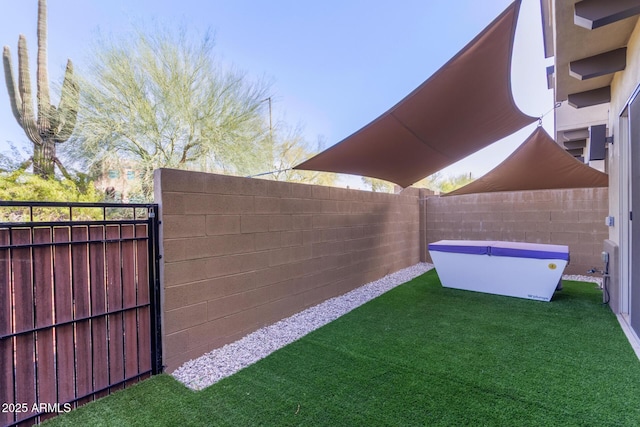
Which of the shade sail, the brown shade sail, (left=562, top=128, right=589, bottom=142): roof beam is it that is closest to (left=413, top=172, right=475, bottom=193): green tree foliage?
(left=562, top=128, right=589, bottom=142): roof beam

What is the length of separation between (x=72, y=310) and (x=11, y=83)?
1063 centimetres

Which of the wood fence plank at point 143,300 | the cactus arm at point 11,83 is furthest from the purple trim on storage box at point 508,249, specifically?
the cactus arm at point 11,83

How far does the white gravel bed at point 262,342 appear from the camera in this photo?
9.27 ft

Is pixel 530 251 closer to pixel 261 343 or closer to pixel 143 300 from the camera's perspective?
pixel 261 343

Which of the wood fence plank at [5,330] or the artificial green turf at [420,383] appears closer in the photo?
the wood fence plank at [5,330]

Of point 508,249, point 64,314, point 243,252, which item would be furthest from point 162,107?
point 508,249

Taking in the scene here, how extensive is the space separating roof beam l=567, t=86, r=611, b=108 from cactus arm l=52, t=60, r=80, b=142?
1127 centimetres

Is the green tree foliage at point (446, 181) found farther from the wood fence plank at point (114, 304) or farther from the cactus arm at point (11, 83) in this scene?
the wood fence plank at point (114, 304)

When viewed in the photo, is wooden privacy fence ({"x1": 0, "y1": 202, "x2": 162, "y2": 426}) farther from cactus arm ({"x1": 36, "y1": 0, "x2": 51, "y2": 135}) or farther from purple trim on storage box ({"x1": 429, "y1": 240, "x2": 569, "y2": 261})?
cactus arm ({"x1": 36, "y1": 0, "x2": 51, "y2": 135})

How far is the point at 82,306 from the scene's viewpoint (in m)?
2.44

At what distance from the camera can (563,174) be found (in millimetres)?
5312

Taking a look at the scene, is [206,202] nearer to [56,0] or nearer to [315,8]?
[315,8]

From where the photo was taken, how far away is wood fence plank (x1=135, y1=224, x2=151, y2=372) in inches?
108

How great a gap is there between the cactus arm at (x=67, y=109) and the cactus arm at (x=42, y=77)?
0.36m
